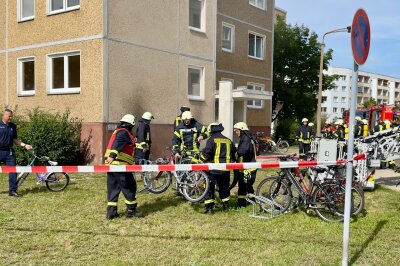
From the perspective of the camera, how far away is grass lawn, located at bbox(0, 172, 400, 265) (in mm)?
5129

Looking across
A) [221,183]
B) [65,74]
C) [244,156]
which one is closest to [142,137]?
[221,183]

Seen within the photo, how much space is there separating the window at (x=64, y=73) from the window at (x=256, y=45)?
11275mm

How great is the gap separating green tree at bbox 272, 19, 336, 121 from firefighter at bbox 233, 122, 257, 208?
A: 25094 mm

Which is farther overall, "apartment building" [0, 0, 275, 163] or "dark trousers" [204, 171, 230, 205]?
"apartment building" [0, 0, 275, 163]

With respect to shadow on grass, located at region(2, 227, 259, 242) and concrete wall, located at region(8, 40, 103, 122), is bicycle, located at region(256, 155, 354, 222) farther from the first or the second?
concrete wall, located at region(8, 40, 103, 122)

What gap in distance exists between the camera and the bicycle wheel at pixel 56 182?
9.56 meters

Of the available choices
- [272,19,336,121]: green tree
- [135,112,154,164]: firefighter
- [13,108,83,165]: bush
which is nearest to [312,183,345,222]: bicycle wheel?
[135,112,154,164]: firefighter

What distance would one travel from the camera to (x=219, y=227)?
6.63 meters

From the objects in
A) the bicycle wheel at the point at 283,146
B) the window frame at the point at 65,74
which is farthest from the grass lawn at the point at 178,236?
the bicycle wheel at the point at 283,146

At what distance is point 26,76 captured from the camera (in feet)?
52.1

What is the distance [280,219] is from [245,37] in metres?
16.5

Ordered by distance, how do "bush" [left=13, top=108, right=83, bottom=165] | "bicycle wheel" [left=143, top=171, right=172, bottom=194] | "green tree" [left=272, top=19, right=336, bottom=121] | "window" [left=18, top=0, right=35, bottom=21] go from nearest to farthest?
1. "bicycle wheel" [left=143, top=171, right=172, bottom=194]
2. "bush" [left=13, top=108, right=83, bottom=165]
3. "window" [left=18, top=0, right=35, bottom=21]
4. "green tree" [left=272, top=19, right=336, bottom=121]

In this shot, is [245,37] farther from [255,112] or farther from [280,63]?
[280,63]

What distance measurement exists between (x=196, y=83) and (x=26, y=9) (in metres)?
7.22
